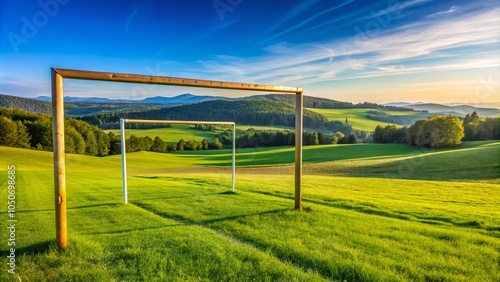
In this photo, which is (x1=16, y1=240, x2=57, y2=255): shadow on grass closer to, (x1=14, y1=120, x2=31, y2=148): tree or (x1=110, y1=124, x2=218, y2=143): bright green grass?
(x1=110, y1=124, x2=218, y2=143): bright green grass

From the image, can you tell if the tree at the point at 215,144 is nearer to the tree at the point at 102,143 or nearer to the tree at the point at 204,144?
the tree at the point at 204,144

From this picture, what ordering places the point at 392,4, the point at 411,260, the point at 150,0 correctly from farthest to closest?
the point at 392,4, the point at 150,0, the point at 411,260

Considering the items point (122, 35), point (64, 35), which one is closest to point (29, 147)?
point (64, 35)

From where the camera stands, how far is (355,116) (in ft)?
181

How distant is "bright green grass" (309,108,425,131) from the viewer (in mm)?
48906

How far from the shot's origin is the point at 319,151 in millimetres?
39500

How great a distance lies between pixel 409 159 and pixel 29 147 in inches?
1341

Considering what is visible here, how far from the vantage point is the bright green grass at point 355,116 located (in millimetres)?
48906

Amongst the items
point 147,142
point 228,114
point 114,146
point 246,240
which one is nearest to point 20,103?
point 114,146

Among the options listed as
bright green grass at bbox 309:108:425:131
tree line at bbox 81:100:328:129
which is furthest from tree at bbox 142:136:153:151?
bright green grass at bbox 309:108:425:131

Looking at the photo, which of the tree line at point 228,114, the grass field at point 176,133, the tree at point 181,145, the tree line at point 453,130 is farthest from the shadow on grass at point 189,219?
the tree line at point 453,130

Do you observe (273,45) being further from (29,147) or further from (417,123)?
(417,123)

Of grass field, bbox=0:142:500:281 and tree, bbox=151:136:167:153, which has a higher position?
tree, bbox=151:136:167:153

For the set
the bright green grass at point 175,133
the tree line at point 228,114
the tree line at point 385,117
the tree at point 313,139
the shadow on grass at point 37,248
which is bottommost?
the shadow on grass at point 37,248
